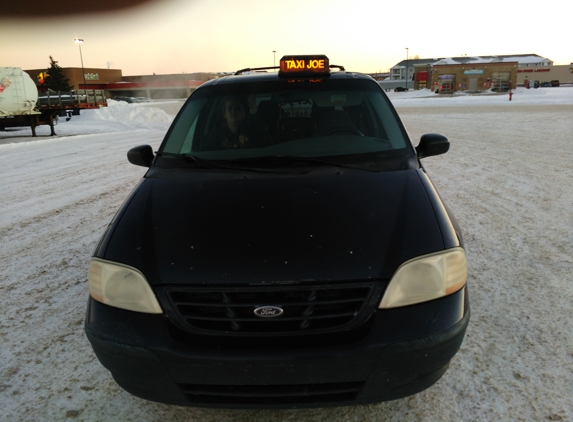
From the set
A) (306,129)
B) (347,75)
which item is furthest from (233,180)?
(347,75)

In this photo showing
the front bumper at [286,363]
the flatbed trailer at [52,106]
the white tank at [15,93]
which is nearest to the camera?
the front bumper at [286,363]

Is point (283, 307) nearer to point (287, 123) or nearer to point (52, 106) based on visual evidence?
point (287, 123)

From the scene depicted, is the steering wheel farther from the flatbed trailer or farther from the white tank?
the white tank

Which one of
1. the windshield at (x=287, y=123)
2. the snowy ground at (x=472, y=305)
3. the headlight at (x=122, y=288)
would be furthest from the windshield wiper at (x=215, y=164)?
the snowy ground at (x=472, y=305)

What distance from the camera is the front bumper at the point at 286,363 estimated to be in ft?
5.52

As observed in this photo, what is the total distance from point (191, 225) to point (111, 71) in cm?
11916

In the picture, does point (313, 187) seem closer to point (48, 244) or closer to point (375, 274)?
point (375, 274)

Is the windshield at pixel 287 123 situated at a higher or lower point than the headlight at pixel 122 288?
higher

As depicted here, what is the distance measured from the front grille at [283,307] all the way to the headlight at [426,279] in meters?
0.12

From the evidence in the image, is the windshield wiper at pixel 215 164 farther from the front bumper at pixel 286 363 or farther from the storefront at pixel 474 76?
the storefront at pixel 474 76

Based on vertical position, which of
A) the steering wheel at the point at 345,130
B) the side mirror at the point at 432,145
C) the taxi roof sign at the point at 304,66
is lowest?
the side mirror at the point at 432,145

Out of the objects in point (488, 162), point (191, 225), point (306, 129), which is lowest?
point (488, 162)

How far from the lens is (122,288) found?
1.88m

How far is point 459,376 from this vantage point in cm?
232
